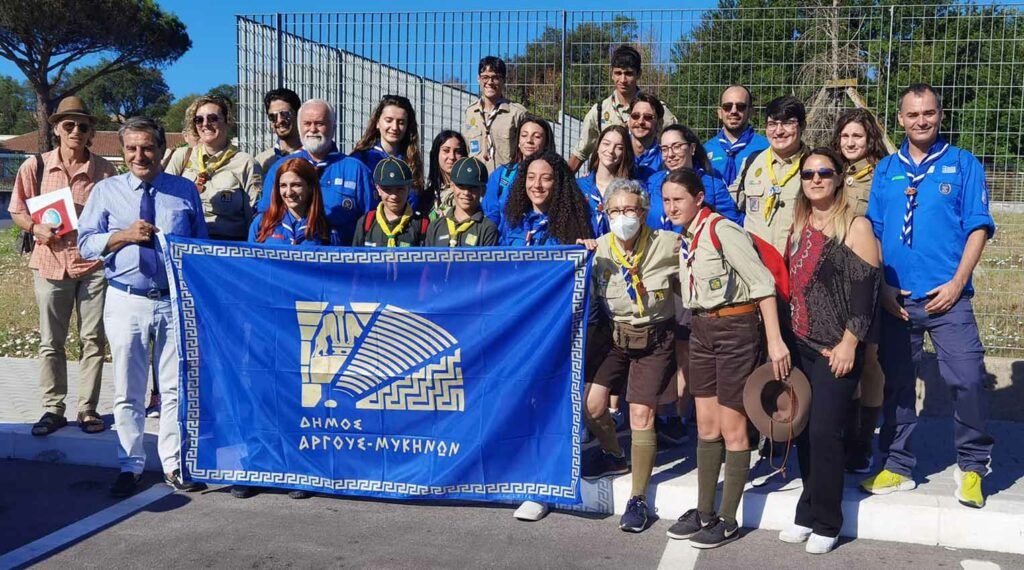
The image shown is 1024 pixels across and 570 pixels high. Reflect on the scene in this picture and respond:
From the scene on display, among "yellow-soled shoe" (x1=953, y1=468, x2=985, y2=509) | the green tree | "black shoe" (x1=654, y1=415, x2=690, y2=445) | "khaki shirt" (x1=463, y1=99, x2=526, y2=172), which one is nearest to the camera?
"yellow-soled shoe" (x1=953, y1=468, x2=985, y2=509)

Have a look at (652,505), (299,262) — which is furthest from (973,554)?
(299,262)

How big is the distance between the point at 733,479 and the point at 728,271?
1.05 meters

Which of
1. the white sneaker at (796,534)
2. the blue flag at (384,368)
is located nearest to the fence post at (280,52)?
the blue flag at (384,368)

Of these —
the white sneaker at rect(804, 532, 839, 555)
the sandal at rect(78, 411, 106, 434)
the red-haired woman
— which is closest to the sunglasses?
the red-haired woman

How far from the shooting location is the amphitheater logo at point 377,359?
5.34 metres

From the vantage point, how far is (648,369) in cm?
512

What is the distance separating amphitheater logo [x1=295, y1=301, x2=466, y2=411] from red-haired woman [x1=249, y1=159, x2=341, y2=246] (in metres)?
0.46

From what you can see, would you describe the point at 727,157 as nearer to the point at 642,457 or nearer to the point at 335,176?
the point at 642,457

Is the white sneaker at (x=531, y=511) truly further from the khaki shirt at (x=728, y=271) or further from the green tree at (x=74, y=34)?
the green tree at (x=74, y=34)

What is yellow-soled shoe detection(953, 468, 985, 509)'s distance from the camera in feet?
16.2

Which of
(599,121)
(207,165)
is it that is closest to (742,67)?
(599,121)

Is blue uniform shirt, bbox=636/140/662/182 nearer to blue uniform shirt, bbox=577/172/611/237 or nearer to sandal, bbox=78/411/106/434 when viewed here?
blue uniform shirt, bbox=577/172/611/237

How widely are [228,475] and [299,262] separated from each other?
131cm

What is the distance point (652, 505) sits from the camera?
17.5ft
